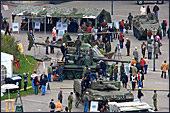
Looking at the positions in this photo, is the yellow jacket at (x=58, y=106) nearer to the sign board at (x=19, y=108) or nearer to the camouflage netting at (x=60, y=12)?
the sign board at (x=19, y=108)

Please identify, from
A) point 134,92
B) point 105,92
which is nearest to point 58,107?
point 105,92

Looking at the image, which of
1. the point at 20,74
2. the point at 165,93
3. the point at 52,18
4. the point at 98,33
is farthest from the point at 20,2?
the point at 165,93

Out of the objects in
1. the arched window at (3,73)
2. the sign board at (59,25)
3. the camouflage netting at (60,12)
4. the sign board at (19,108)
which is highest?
the camouflage netting at (60,12)

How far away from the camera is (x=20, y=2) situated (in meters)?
87.1

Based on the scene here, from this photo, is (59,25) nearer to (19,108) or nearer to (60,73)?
(60,73)

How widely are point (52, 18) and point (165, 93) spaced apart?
959 inches

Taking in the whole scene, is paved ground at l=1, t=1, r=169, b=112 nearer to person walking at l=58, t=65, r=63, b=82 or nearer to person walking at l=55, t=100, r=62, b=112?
person walking at l=58, t=65, r=63, b=82

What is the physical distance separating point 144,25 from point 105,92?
75.4 feet

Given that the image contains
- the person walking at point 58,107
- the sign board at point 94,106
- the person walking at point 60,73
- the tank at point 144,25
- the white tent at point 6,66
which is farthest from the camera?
the tank at point 144,25

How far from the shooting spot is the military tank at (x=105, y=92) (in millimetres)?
44688

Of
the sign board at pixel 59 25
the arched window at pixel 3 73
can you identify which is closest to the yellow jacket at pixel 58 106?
the arched window at pixel 3 73

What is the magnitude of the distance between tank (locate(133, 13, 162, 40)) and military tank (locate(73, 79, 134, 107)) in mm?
20941

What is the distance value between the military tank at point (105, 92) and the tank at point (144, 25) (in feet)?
68.7

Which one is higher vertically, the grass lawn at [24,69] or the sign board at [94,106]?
the grass lawn at [24,69]
